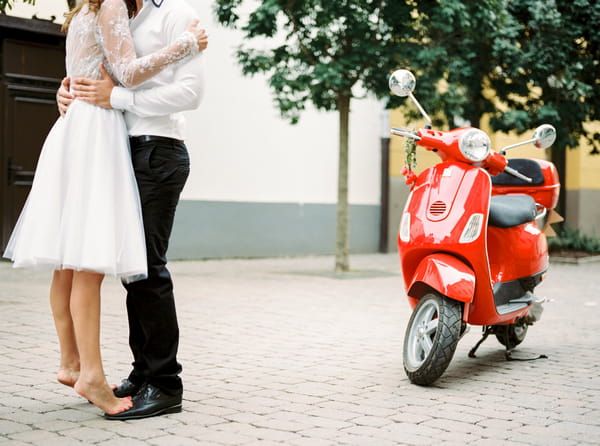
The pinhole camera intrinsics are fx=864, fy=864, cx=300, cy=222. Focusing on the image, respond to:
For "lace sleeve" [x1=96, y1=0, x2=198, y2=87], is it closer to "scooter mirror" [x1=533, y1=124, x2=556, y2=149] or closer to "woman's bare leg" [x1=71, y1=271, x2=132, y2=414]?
"woman's bare leg" [x1=71, y1=271, x2=132, y2=414]

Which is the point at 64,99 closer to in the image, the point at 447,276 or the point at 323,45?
the point at 447,276

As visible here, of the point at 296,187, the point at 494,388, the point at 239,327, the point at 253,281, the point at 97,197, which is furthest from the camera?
the point at 296,187

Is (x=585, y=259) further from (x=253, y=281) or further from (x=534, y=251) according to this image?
(x=534, y=251)

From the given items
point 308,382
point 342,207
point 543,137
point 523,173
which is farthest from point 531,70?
point 308,382

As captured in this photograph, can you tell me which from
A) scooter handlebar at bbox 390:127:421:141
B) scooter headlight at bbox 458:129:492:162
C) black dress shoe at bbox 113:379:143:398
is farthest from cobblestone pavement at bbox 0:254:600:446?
scooter handlebar at bbox 390:127:421:141

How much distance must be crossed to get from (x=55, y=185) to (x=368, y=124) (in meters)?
12.6

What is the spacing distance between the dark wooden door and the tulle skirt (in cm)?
774

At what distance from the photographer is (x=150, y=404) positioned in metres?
3.62

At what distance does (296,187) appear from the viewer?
47.7ft

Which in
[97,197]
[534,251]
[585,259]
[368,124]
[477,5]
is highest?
[477,5]

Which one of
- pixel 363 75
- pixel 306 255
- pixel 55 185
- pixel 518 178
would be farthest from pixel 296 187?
pixel 55 185

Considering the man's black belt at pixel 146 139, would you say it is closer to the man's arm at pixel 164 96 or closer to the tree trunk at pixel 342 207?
the man's arm at pixel 164 96

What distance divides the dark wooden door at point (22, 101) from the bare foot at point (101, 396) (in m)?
7.77

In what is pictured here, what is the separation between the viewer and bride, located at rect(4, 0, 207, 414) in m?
3.42
